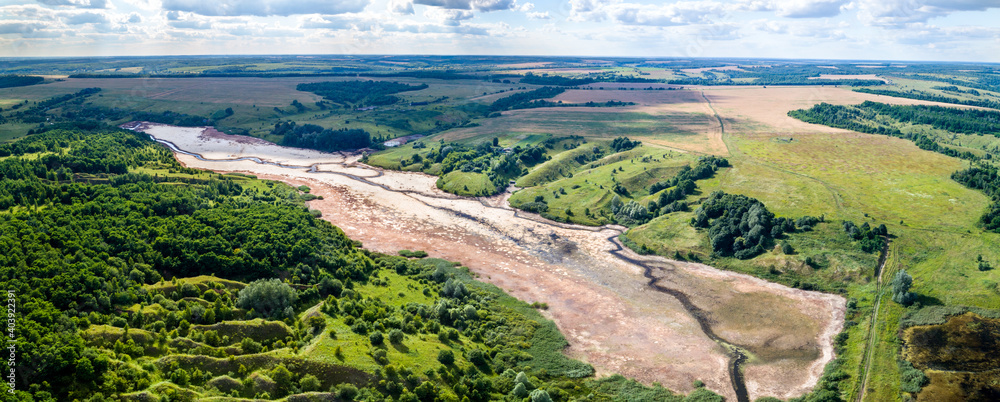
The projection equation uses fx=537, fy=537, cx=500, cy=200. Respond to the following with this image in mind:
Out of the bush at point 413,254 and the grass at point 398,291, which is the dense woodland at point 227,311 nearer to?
the grass at point 398,291

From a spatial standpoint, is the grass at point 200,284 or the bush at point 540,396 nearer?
the bush at point 540,396

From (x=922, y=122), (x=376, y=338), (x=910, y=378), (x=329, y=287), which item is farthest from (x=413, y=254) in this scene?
(x=922, y=122)

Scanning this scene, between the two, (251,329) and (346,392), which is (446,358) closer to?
(346,392)

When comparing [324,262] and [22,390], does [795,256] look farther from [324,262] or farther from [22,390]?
[22,390]

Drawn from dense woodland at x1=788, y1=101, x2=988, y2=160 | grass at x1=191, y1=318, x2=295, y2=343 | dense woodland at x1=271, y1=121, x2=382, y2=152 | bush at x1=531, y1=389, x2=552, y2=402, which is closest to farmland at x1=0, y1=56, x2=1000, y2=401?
grass at x1=191, y1=318, x2=295, y2=343

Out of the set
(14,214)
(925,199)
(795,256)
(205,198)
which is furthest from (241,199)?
(925,199)

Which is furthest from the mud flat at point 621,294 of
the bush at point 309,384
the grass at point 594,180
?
the bush at point 309,384

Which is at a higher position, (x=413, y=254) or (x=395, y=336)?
(x=395, y=336)
